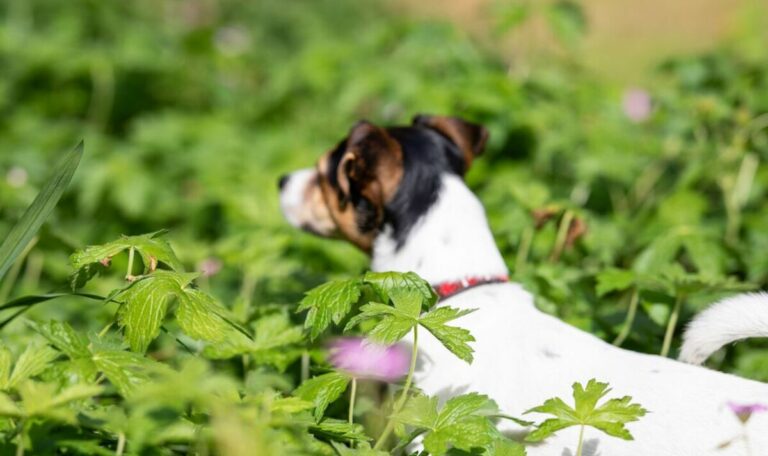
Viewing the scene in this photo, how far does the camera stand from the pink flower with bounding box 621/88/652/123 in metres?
5.79

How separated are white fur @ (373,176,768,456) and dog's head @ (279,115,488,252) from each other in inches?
2.8

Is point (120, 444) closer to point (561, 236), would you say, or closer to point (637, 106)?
point (561, 236)

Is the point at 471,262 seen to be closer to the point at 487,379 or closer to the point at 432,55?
the point at 487,379

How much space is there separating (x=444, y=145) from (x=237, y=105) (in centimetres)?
389

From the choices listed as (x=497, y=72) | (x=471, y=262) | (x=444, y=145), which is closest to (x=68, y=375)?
(x=471, y=262)

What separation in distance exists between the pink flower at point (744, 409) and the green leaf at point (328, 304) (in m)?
0.94

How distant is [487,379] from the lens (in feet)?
9.20

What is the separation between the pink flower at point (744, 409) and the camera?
2.26 meters

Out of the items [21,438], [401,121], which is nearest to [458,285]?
[21,438]

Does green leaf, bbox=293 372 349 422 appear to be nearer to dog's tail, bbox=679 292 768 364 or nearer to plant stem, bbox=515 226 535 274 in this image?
dog's tail, bbox=679 292 768 364

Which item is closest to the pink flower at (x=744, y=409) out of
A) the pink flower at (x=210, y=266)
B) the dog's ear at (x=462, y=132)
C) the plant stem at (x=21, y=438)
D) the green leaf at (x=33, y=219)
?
the dog's ear at (x=462, y=132)

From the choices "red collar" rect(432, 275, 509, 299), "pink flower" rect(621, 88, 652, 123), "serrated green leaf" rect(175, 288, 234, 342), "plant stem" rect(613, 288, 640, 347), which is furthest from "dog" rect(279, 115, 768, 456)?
"pink flower" rect(621, 88, 652, 123)

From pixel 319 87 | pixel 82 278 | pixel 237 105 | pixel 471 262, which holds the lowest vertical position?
pixel 237 105

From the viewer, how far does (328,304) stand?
8.27ft
